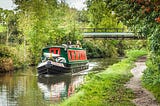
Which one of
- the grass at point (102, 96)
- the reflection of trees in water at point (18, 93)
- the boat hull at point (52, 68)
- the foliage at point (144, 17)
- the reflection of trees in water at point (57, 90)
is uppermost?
the foliage at point (144, 17)

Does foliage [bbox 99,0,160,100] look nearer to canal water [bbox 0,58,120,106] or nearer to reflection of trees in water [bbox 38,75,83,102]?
canal water [bbox 0,58,120,106]

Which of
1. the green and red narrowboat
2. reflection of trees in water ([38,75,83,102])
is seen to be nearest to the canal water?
reflection of trees in water ([38,75,83,102])

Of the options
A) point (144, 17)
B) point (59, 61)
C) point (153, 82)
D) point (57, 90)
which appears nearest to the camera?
point (144, 17)

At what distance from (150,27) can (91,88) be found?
5328 millimetres

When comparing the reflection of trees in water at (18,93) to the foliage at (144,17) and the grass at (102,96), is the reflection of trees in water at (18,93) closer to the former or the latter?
the grass at (102,96)

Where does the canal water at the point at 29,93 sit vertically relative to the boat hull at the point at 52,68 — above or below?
below

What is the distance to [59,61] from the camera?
4016cm

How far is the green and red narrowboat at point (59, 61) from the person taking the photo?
38375 mm

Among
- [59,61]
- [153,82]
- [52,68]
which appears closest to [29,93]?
[153,82]

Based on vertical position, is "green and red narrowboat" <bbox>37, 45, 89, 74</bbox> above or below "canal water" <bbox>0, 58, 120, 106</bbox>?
above

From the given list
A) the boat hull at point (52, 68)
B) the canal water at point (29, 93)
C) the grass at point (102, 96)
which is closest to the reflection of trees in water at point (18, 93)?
the canal water at point (29, 93)

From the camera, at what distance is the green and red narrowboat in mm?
38375

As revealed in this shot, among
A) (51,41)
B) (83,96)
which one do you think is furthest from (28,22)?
(83,96)

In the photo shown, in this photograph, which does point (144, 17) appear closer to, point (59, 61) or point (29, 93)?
point (29, 93)
